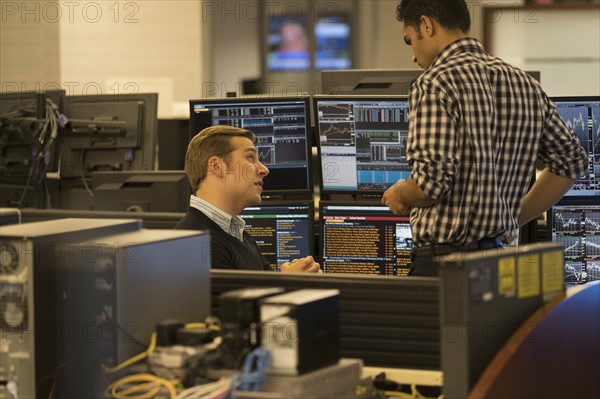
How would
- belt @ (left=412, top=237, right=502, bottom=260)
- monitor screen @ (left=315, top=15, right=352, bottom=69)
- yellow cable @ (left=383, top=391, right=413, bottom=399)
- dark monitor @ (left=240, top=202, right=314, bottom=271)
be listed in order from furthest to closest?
monitor screen @ (left=315, top=15, right=352, bottom=69) < dark monitor @ (left=240, top=202, right=314, bottom=271) < belt @ (left=412, top=237, right=502, bottom=260) < yellow cable @ (left=383, top=391, right=413, bottom=399)

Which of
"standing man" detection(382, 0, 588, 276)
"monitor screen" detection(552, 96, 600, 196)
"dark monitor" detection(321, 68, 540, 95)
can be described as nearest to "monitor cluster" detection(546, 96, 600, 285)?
"monitor screen" detection(552, 96, 600, 196)

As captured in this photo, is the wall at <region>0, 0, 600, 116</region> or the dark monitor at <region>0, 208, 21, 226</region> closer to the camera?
the dark monitor at <region>0, 208, 21, 226</region>

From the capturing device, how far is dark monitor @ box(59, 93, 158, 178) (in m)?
4.40

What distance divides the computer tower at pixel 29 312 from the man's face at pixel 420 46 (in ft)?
4.24

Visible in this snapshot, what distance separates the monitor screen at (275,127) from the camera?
3770 millimetres

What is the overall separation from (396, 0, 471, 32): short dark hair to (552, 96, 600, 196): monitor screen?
1.01 m

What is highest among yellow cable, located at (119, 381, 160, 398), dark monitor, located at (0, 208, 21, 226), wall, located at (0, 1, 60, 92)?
wall, located at (0, 1, 60, 92)

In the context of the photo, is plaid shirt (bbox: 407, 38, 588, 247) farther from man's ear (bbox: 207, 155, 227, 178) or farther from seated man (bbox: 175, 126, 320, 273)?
man's ear (bbox: 207, 155, 227, 178)

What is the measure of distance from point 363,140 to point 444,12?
1.10m

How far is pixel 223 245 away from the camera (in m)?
2.82

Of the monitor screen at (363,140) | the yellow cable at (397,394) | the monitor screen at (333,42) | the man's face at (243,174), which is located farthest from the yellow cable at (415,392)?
the monitor screen at (333,42)

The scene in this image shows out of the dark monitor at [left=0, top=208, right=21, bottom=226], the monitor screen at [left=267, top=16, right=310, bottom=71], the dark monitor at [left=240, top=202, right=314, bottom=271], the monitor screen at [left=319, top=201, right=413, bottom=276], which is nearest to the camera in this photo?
the dark monitor at [left=0, top=208, right=21, bottom=226]

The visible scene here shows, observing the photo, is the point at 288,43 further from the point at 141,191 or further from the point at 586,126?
the point at 586,126

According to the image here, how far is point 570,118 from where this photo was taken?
352cm
